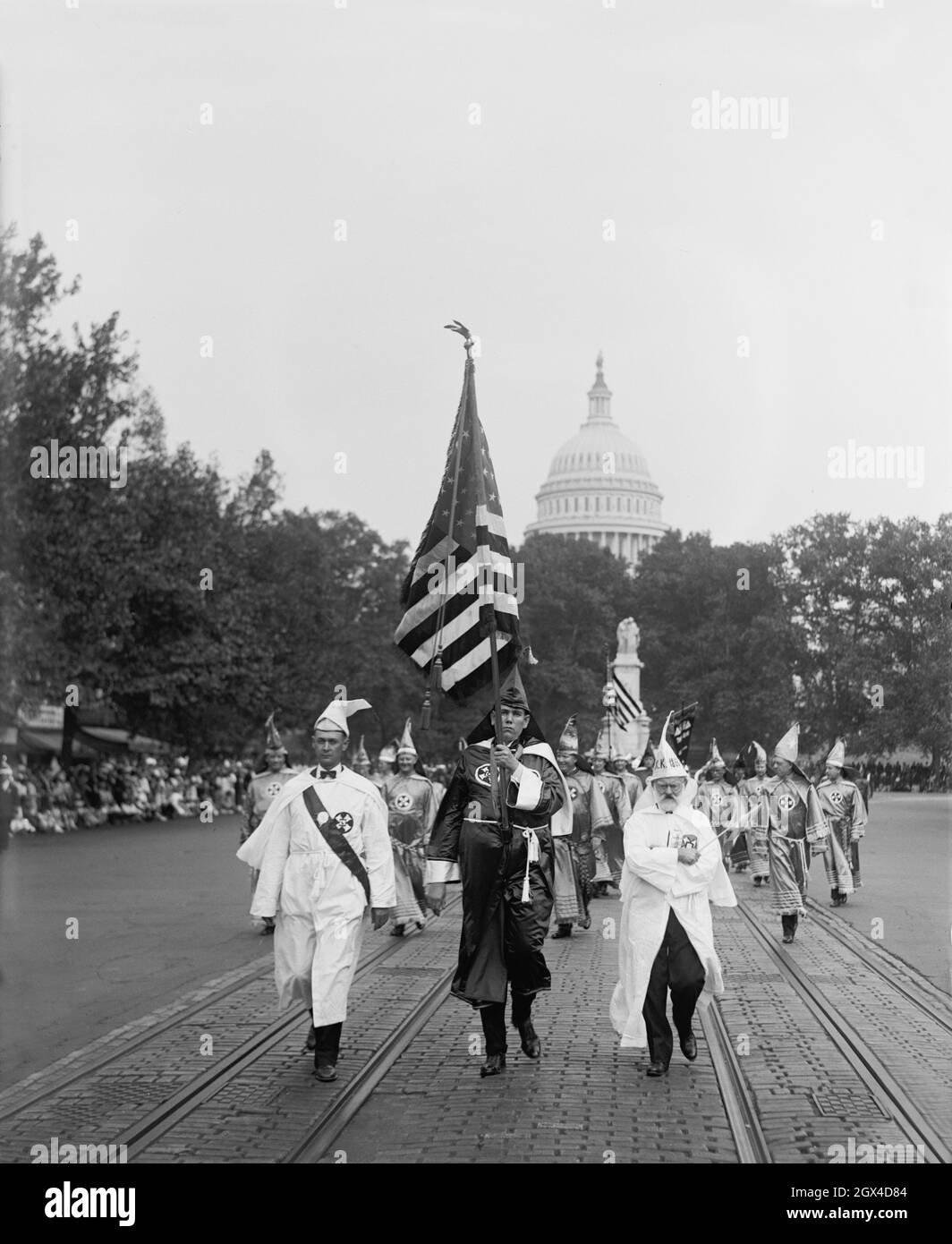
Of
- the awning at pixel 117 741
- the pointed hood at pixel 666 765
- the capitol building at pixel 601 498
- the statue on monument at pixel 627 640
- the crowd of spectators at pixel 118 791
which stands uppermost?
the capitol building at pixel 601 498

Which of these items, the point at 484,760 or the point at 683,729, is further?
the point at 683,729

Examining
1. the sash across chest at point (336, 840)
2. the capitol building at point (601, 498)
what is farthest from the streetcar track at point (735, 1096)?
the capitol building at point (601, 498)

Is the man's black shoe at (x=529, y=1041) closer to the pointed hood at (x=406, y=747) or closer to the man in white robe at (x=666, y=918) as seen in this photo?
the man in white robe at (x=666, y=918)

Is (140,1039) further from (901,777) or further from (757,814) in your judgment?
(901,777)

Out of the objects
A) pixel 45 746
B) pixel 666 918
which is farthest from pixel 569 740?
pixel 45 746

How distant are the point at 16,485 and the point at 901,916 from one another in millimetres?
19857

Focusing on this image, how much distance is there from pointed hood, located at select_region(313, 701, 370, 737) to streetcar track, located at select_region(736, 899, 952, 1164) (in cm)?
324

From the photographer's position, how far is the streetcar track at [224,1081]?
7.15m

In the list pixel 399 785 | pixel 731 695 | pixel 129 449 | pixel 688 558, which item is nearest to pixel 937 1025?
pixel 399 785

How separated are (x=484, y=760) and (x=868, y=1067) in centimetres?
256

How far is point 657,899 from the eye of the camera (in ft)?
29.7

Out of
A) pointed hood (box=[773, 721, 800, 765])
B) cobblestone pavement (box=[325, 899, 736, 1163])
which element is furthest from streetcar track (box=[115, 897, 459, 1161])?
pointed hood (box=[773, 721, 800, 765])

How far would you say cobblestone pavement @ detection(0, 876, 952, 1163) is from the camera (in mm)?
6988
